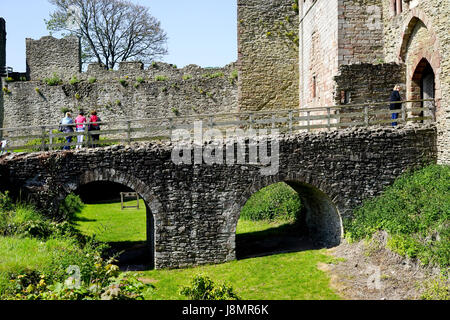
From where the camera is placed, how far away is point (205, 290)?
1079 centimetres

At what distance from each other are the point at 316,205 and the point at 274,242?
6.24 feet

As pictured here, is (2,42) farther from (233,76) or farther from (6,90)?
(233,76)

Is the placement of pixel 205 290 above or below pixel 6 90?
below

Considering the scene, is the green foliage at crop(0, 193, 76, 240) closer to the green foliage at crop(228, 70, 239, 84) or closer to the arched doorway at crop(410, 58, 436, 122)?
the arched doorway at crop(410, 58, 436, 122)

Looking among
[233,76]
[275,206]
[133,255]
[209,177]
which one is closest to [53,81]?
[233,76]

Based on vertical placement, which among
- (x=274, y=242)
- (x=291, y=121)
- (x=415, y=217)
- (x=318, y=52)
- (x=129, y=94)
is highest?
(x=318, y=52)

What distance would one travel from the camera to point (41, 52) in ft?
88.1

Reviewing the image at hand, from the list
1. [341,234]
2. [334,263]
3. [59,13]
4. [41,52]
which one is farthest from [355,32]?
[59,13]

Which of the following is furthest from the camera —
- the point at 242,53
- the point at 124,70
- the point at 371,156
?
the point at 124,70

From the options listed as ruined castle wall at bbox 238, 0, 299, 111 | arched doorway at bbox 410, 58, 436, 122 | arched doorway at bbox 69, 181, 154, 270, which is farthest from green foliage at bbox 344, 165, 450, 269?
ruined castle wall at bbox 238, 0, 299, 111

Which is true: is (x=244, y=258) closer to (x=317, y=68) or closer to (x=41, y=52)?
(x=317, y=68)

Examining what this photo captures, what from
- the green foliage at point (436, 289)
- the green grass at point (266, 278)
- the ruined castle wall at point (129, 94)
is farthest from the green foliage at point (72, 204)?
the green foliage at point (436, 289)

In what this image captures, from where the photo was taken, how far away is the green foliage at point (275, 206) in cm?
1931

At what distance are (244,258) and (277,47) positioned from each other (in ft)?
37.0
